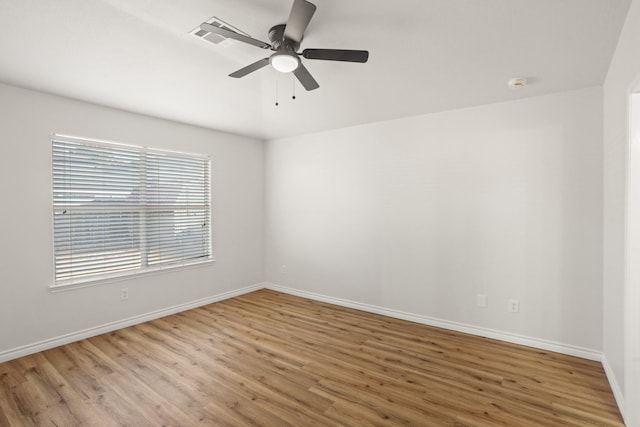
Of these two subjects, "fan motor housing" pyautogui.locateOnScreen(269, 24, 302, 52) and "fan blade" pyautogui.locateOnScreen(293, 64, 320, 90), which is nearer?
"fan motor housing" pyautogui.locateOnScreen(269, 24, 302, 52)

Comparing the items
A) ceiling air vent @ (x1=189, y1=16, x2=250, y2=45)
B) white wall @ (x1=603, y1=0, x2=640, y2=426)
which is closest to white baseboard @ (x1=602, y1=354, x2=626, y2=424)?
white wall @ (x1=603, y1=0, x2=640, y2=426)

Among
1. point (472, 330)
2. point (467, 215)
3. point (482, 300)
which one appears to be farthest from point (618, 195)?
point (472, 330)

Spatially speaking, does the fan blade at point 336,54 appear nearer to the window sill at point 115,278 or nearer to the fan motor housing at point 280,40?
the fan motor housing at point 280,40

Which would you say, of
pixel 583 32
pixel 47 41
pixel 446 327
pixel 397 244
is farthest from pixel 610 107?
pixel 47 41

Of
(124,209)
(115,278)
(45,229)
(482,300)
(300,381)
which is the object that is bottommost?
(300,381)

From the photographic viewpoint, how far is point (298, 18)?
165 centimetres

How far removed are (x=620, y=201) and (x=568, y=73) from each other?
3.78ft

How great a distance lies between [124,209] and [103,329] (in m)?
1.35

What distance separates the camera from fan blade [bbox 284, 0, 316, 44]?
1.55 metres

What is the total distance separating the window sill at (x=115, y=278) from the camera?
3131mm

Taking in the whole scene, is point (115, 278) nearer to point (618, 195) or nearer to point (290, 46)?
point (290, 46)

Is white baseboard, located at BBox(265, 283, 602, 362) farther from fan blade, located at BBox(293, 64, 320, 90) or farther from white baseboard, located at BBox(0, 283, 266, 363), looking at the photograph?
fan blade, located at BBox(293, 64, 320, 90)

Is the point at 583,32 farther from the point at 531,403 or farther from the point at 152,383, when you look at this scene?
the point at 152,383

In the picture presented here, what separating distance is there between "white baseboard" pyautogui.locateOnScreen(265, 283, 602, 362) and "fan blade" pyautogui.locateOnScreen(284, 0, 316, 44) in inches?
128
